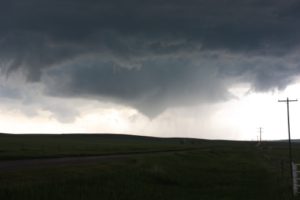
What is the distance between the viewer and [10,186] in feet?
72.4

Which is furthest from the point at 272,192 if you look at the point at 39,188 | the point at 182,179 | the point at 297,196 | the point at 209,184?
the point at 39,188

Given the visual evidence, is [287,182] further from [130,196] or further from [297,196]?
[130,196]

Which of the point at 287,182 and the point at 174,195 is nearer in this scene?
the point at 174,195

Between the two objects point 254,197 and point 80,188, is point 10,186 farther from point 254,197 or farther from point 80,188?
point 254,197

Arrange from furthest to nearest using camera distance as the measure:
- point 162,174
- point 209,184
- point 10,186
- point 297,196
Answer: point 162,174 → point 209,184 → point 297,196 → point 10,186

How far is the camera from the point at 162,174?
34094 mm

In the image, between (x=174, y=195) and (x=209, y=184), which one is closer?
Answer: (x=174, y=195)

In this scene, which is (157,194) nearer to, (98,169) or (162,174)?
(162,174)

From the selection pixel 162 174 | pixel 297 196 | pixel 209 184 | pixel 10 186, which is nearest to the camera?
pixel 10 186

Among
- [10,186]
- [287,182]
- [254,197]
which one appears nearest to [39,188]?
[10,186]

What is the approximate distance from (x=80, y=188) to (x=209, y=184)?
36.5 feet

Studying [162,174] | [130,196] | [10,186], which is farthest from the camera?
[162,174]

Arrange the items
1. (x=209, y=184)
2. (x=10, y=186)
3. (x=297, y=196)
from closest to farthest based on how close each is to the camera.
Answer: (x=10, y=186) < (x=297, y=196) < (x=209, y=184)

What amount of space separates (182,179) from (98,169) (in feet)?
22.1
